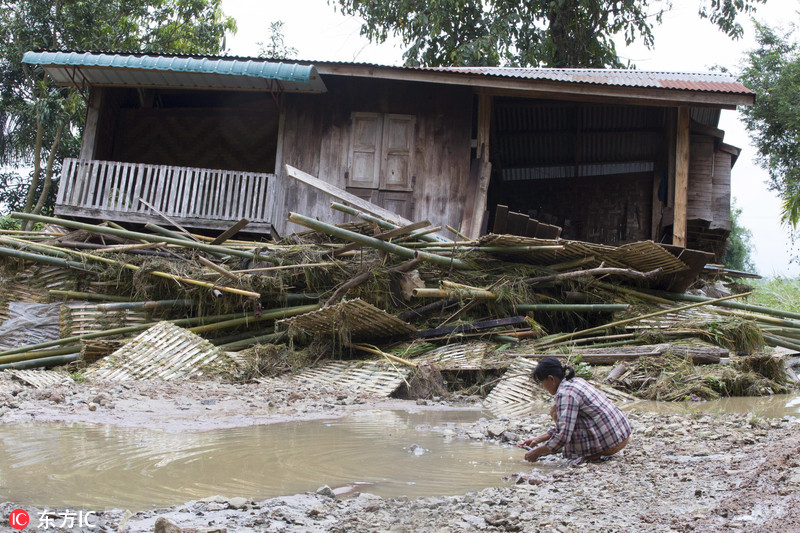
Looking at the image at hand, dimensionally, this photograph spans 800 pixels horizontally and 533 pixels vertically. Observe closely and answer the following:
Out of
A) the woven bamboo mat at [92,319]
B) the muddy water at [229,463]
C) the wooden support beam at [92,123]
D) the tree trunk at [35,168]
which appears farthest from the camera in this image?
the tree trunk at [35,168]

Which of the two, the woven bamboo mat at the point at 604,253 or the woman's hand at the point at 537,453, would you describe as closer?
the woman's hand at the point at 537,453

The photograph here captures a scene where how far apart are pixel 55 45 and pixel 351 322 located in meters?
12.9

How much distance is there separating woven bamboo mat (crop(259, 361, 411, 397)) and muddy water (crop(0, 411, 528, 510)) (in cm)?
172

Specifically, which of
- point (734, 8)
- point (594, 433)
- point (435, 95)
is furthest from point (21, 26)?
point (734, 8)

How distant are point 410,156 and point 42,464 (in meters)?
8.56

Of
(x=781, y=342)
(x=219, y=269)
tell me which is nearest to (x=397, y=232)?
(x=219, y=269)

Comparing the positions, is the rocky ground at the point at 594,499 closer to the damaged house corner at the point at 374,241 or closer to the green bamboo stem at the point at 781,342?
the damaged house corner at the point at 374,241

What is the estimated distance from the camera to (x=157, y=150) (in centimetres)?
1320

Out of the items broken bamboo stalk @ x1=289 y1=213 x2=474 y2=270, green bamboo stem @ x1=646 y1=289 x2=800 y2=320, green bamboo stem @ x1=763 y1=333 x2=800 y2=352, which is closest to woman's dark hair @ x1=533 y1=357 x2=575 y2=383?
broken bamboo stalk @ x1=289 y1=213 x2=474 y2=270

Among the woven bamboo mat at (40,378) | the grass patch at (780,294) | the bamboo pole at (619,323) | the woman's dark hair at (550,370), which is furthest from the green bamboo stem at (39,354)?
the grass patch at (780,294)

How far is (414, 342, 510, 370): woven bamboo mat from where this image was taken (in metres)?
6.80

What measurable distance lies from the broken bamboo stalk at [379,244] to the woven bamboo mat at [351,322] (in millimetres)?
758

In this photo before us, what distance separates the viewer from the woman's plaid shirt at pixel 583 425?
3830 millimetres

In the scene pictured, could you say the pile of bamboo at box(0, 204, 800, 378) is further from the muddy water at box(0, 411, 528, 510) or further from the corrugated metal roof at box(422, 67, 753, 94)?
the corrugated metal roof at box(422, 67, 753, 94)
